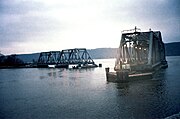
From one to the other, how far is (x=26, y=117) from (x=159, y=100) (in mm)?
13252

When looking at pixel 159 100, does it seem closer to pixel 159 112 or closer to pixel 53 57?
pixel 159 112

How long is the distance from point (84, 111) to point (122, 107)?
360 centimetres

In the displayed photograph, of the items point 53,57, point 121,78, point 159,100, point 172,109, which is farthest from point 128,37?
point 53,57

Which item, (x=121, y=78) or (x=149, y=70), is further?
(x=149, y=70)

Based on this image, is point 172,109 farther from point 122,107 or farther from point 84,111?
point 84,111

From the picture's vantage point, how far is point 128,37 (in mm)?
46781

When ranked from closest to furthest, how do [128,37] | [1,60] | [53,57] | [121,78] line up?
[121,78] < [128,37] < [53,57] < [1,60]

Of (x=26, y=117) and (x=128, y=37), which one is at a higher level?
(x=128, y=37)

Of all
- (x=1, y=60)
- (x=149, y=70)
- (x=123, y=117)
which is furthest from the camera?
(x=1, y=60)

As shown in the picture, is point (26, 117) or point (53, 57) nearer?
point (26, 117)

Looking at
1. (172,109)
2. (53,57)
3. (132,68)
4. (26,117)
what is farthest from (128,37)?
(53,57)

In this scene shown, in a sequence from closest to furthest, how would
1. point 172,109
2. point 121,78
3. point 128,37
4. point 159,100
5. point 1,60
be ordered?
point 172,109 → point 159,100 → point 121,78 → point 128,37 → point 1,60

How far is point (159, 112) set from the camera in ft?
53.1

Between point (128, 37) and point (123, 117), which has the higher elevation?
point (128, 37)
